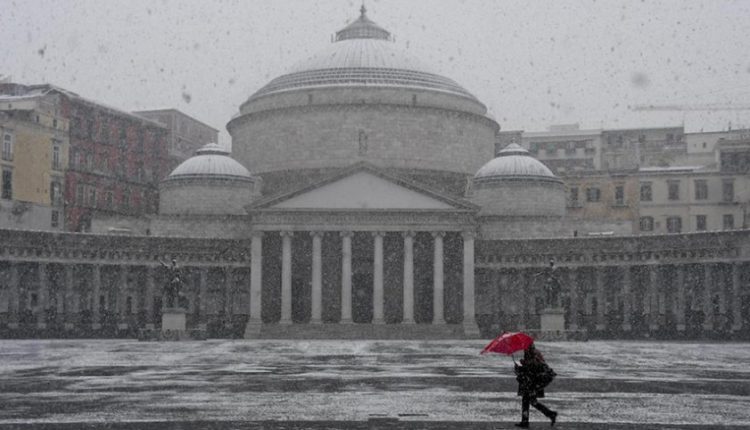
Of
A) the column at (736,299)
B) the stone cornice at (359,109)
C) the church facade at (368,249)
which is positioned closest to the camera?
the column at (736,299)

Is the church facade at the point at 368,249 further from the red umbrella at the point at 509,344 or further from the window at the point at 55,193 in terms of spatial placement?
the red umbrella at the point at 509,344

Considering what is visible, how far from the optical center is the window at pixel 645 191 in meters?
88.8

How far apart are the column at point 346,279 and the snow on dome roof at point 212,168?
14.0m

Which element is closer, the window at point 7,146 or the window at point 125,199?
the window at point 7,146

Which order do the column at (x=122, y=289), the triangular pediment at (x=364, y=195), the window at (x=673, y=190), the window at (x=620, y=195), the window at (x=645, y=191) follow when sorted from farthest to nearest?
the window at (x=620, y=195)
the window at (x=645, y=191)
the window at (x=673, y=190)
the column at (x=122, y=289)
the triangular pediment at (x=364, y=195)

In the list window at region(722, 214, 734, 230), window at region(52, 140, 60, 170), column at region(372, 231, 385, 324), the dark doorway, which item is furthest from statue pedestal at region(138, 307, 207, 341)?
window at region(722, 214, 734, 230)

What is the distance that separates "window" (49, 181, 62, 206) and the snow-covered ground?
38906mm

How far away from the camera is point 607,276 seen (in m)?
67.8

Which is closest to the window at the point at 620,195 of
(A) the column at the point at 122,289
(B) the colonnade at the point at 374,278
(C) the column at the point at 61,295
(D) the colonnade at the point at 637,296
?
(D) the colonnade at the point at 637,296

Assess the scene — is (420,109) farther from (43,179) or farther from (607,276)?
(43,179)

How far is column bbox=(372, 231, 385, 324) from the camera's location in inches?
2443

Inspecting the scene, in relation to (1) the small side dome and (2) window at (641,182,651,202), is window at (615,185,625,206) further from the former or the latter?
(1) the small side dome

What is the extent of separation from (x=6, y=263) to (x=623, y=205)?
53266 mm

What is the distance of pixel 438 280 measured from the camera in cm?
6297
